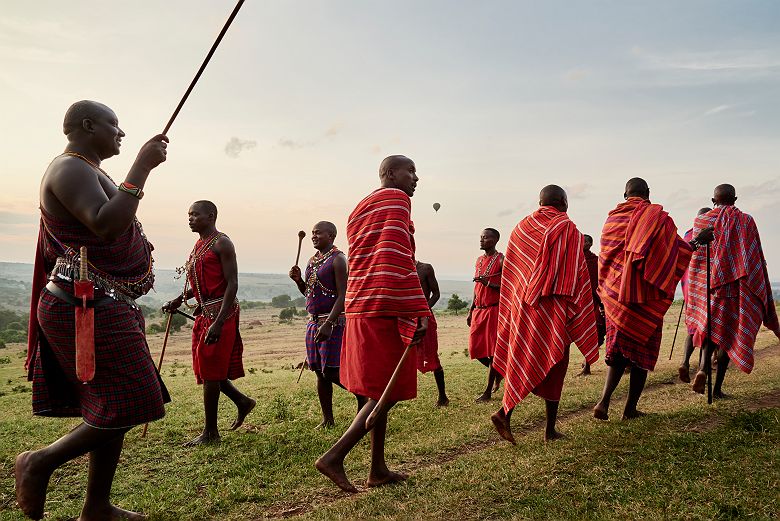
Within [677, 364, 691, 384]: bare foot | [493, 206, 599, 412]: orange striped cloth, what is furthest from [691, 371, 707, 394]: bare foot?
[493, 206, 599, 412]: orange striped cloth

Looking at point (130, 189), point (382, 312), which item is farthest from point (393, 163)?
point (130, 189)

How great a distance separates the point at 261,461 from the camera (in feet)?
18.4

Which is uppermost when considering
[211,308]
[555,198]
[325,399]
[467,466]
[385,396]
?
[555,198]

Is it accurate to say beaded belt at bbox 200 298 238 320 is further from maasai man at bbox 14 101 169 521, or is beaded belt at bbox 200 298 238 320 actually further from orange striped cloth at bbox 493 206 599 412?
orange striped cloth at bbox 493 206 599 412

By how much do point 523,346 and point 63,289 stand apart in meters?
4.30

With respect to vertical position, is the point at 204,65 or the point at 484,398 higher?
the point at 204,65

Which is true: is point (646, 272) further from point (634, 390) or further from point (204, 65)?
point (204, 65)

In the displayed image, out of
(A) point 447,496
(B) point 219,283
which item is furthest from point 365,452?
(B) point 219,283

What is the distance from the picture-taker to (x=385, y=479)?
4684mm

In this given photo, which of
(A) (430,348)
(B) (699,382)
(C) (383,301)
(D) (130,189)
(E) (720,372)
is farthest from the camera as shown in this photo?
(A) (430,348)

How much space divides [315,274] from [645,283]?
12.8 feet

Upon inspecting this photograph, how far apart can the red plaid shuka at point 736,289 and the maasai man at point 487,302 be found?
287 cm

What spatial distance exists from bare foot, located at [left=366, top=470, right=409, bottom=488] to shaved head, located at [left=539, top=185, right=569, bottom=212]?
3468mm

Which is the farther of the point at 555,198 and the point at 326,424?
the point at 326,424
